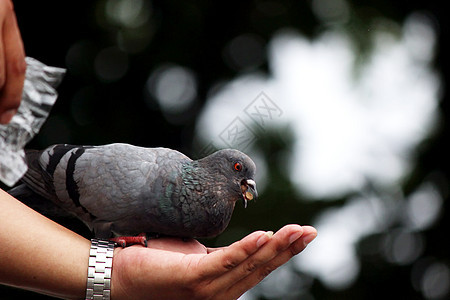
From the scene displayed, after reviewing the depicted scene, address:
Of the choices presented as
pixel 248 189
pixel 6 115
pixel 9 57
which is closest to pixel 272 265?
pixel 248 189

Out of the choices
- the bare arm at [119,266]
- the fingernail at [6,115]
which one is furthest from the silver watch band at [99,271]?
the fingernail at [6,115]

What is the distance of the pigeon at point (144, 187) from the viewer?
1.99 metres

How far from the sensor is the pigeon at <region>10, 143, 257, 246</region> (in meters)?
1.99

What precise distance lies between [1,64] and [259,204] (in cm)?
206

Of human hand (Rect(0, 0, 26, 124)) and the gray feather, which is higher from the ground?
→ human hand (Rect(0, 0, 26, 124))

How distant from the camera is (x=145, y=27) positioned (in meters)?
3.57

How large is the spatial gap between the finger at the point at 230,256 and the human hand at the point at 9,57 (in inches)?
33.3

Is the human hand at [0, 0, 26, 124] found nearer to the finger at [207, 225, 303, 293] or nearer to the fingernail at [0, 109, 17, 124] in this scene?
the fingernail at [0, 109, 17, 124]

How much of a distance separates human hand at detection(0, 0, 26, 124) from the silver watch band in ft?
3.59

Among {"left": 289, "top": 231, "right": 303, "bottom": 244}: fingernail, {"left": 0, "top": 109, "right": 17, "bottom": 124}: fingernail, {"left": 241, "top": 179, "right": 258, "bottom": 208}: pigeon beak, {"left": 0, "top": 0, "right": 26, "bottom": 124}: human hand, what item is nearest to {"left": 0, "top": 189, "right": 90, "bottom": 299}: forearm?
{"left": 241, "top": 179, "right": 258, "bottom": 208}: pigeon beak

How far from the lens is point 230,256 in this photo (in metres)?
1.71

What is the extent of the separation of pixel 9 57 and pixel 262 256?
100 centimetres

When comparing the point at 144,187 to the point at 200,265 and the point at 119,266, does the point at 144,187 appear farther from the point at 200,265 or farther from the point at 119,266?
the point at 200,265

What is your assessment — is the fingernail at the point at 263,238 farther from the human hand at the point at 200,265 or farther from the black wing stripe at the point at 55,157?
the black wing stripe at the point at 55,157
